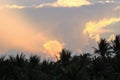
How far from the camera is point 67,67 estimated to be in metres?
45.2

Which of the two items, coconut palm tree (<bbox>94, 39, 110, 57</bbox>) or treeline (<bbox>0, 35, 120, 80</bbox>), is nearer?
treeline (<bbox>0, 35, 120, 80</bbox>)

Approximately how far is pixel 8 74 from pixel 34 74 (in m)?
4.63

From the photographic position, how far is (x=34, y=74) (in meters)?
42.6

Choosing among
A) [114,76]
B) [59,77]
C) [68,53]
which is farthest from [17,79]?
[68,53]

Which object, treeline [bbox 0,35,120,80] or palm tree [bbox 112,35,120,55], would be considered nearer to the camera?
treeline [bbox 0,35,120,80]

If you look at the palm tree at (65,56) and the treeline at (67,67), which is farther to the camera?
the palm tree at (65,56)

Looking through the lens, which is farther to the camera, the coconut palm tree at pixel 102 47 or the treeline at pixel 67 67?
the coconut palm tree at pixel 102 47

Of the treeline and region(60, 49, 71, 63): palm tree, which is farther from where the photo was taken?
region(60, 49, 71, 63): palm tree

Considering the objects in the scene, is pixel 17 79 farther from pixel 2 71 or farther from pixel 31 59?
pixel 31 59

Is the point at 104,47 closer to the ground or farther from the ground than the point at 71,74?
farther from the ground

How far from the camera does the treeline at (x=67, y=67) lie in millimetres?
42969

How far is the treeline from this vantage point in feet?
141

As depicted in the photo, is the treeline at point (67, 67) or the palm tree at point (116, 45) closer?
the treeline at point (67, 67)

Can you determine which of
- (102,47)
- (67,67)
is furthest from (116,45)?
(67,67)
